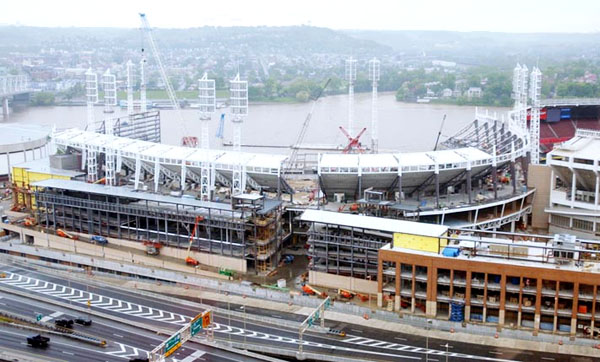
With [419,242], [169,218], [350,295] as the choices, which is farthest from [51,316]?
[419,242]

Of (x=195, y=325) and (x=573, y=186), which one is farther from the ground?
(x=573, y=186)

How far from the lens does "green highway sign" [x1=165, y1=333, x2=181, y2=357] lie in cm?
1934

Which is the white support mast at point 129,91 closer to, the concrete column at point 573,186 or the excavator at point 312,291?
the excavator at point 312,291

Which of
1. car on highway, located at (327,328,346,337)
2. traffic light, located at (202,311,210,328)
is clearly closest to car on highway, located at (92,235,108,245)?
traffic light, located at (202,311,210,328)

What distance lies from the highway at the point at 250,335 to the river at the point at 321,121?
21591 millimetres

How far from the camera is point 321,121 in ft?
225

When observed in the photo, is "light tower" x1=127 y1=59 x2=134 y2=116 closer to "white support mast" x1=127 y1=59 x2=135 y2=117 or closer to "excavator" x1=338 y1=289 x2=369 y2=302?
"white support mast" x1=127 y1=59 x2=135 y2=117

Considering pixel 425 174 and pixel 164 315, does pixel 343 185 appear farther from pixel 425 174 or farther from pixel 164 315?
pixel 164 315

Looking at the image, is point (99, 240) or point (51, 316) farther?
point (99, 240)

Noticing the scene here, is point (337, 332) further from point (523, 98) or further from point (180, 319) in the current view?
point (523, 98)

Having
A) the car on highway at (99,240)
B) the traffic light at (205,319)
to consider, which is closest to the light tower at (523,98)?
the car on highway at (99,240)

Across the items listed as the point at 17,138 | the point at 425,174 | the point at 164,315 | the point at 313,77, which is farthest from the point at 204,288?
the point at 313,77

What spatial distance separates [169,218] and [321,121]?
128 ft

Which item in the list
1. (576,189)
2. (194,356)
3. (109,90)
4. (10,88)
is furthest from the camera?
(10,88)
